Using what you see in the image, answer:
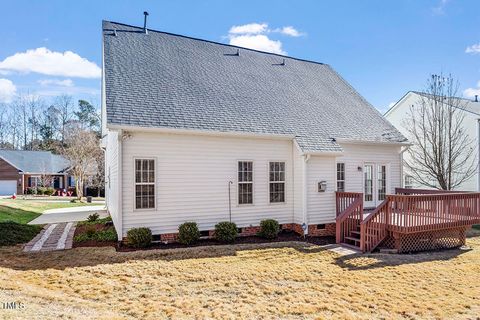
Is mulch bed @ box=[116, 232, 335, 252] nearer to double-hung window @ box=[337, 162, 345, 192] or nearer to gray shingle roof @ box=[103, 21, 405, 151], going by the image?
double-hung window @ box=[337, 162, 345, 192]

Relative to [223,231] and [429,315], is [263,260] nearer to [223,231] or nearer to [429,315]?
[223,231]

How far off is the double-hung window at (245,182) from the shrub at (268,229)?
35.2 inches

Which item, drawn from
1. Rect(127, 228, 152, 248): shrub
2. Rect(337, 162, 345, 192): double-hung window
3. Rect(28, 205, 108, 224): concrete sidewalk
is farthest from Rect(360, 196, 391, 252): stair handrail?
Rect(28, 205, 108, 224): concrete sidewalk

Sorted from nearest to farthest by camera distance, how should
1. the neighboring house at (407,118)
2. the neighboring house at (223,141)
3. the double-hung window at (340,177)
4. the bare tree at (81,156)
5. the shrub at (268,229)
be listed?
the neighboring house at (223,141) → the shrub at (268,229) → the double-hung window at (340,177) → the neighboring house at (407,118) → the bare tree at (81,156)

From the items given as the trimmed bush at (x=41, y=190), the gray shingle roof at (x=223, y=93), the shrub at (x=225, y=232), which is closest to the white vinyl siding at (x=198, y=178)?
Answer: the shrub at (x=225, y=232)

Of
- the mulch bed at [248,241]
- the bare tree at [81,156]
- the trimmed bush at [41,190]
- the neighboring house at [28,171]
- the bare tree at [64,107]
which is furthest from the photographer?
the bare tree at [64,107]

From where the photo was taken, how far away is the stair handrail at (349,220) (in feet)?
34.6

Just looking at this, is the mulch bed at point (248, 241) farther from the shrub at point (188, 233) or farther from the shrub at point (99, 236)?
the shrub at point (99, 236)

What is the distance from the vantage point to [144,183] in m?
9.28

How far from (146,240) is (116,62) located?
21.7 feet

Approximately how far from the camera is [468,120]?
19.6 m

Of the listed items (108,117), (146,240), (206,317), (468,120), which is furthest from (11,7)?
(468,120)

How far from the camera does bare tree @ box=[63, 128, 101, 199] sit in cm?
2842

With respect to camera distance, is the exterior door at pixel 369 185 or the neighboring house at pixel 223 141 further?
the exterior door at pixel 369 185
